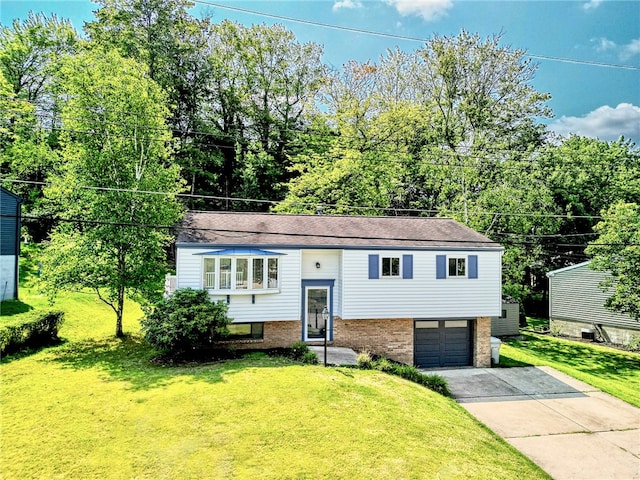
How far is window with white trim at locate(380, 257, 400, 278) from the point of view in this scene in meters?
15.5

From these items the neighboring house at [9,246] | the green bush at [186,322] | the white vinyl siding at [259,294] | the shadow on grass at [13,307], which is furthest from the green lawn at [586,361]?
the neighboring house at [9,246]

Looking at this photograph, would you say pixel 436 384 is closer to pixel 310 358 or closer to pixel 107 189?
pixel 310 358

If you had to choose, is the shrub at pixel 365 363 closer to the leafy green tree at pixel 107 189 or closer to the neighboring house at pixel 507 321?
the leafy green tree at pixel 107 189

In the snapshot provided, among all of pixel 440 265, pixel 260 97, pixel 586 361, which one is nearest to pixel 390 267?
pixel 440 265

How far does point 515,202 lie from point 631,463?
1767 centimetres

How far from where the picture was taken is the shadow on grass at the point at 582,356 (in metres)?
17.5

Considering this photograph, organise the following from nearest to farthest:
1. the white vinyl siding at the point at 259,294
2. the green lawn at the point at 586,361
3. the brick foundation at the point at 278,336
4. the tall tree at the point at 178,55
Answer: the white vinyl siding at the point at 259,294
the brick foundation at the point at 278,336
the green lawn at the point at 586,361
the tall tree at the point at 178,55

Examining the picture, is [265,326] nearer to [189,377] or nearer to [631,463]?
[189,377]

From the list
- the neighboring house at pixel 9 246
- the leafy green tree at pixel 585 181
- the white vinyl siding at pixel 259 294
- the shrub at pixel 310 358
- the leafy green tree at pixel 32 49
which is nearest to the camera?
the shrub at pixel 310 358

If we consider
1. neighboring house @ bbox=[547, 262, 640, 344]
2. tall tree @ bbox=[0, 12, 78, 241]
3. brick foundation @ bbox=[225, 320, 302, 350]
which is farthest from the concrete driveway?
tall tree @ bbox=[0, 12, 78, 241]

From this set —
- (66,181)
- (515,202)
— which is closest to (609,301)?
(515,202)

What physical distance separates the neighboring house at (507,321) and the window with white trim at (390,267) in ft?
34.0

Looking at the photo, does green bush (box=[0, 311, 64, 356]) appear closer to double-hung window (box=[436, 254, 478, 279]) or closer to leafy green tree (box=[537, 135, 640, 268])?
double-hung window (box=[436, 254, 478, 279])

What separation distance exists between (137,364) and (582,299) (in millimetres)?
24052
